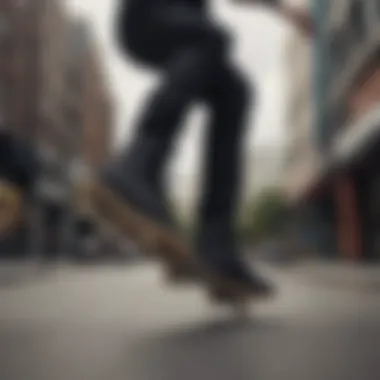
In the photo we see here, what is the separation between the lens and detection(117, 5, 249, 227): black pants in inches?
29.0

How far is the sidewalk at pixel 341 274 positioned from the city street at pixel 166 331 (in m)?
0.02

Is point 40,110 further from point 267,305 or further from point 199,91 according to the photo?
point 267,305

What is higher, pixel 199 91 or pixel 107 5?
pixel 107 5

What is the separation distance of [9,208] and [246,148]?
11.7 inches

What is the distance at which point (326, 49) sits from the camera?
Result: 0.80 m

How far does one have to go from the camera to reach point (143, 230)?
0.72 meters

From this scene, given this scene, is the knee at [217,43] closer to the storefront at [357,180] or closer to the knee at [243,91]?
the knee at [243,91]

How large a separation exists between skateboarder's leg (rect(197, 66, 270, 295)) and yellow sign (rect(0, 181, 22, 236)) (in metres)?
0.22

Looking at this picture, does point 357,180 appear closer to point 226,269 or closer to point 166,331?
point 226,269

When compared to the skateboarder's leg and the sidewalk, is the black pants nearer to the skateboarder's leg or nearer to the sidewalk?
the skateboarder's leg

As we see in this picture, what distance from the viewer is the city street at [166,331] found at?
2.18 feet

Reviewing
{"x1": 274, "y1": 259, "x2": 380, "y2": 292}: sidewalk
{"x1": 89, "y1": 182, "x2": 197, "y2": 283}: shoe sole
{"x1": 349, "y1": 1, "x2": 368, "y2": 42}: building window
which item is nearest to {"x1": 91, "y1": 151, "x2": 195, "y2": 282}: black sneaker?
{"x1": 89, "y1": 182, "x2": 197, "y2": 283}: shoe sole

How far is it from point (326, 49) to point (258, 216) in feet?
0.80

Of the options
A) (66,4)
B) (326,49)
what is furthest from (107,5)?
(326,49)
